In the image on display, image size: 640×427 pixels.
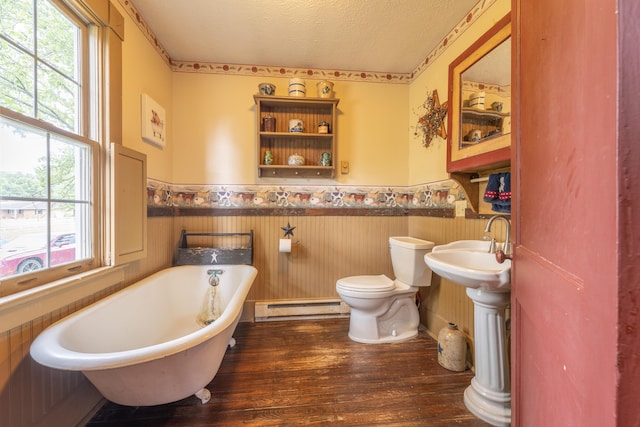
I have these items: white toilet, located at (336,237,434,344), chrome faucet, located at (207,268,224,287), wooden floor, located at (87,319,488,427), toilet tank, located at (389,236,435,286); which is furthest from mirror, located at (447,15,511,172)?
chrome faucet, located at (207,268,224,287)

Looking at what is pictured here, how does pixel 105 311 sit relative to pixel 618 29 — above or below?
below

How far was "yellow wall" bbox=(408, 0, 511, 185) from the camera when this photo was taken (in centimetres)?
155

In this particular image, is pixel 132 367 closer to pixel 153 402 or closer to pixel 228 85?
pixel 153 402

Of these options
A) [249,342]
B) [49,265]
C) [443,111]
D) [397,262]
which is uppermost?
[443,111]

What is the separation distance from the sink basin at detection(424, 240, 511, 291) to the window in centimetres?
181

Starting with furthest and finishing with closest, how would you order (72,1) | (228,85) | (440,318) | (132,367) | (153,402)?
(228,85), (440,318), (72,1), (153,402), (132,367)

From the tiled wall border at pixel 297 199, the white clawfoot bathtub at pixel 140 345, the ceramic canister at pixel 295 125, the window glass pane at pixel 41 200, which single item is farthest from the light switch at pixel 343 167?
the window glass pane at pixel 41 200

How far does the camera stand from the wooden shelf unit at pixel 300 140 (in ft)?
7.43

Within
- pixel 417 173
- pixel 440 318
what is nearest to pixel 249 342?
pixel 440 318

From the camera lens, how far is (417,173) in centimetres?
234

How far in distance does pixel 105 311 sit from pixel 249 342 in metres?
0.97

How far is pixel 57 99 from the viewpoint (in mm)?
1204

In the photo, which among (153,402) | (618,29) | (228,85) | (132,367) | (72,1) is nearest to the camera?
(618,29)

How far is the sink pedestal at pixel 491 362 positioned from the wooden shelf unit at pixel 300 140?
152cm
